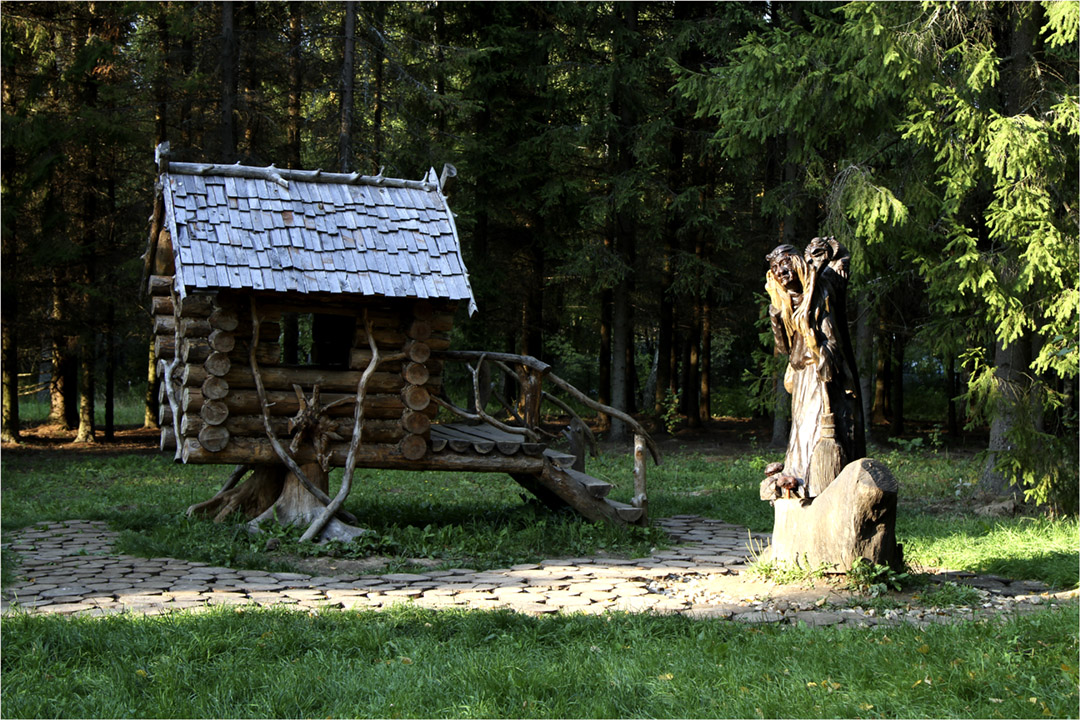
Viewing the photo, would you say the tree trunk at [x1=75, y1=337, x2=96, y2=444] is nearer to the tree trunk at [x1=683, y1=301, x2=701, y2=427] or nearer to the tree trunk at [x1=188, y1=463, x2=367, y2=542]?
the tree trunk at [x1=188, y1=463, x2=367, y2=542]

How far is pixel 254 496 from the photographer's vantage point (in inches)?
417

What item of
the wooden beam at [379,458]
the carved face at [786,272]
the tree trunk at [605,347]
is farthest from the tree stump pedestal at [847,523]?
the tree trunk at [605,347]

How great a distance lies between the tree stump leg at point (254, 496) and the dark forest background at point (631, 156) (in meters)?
7.34

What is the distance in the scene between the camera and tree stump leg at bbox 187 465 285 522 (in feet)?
34.6

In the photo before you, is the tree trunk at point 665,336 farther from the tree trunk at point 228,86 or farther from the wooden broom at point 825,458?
the wooden broom at point 825,458

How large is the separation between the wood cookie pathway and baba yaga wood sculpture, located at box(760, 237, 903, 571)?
398 millimetres

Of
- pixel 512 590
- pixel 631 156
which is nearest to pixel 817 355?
pixel 512 590

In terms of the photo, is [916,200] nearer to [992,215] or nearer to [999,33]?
[992,215]

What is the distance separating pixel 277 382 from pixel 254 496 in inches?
62.4

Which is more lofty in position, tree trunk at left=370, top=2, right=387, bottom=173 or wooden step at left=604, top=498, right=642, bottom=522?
tree trunk at left=370, top=2, right=387, bottom=173

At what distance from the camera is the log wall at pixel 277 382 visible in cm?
947

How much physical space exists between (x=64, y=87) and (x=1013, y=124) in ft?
56.0

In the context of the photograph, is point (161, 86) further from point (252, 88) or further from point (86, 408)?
point (86, 408)

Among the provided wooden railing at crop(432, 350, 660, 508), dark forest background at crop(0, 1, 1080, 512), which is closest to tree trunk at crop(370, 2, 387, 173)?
dark forest background at crop(0, 1, 1080, 512)
